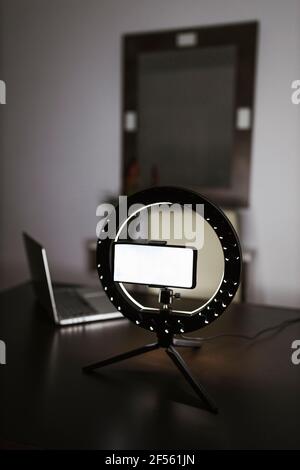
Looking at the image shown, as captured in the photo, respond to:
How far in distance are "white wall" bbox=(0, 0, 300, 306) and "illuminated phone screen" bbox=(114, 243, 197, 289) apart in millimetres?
1804

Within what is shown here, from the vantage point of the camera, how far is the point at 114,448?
672mm

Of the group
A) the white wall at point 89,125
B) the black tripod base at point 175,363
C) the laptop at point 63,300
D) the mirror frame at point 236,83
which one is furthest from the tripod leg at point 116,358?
the white wall at point 89,125

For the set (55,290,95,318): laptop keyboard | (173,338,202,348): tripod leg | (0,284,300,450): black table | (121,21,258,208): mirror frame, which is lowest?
(0,284,300,450): black table

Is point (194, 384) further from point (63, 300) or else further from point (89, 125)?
point (89, 125)

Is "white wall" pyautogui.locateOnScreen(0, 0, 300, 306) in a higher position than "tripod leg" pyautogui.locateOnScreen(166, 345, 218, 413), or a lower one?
higher

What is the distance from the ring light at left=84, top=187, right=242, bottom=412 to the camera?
2.67 feet

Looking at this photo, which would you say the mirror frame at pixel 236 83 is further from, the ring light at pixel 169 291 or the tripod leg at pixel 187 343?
the ring light at pixel 169 291

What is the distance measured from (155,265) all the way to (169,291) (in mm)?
62

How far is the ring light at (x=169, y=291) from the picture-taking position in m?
0.81

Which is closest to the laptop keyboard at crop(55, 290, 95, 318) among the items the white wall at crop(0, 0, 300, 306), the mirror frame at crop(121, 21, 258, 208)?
the mirror frame at crop(121, 21, 258, 208)

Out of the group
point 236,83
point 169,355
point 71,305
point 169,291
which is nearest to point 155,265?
point 169,291

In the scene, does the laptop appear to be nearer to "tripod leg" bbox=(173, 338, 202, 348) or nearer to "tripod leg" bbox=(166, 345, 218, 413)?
"tripod leg" bbox=(173, 338, 202, 348)
